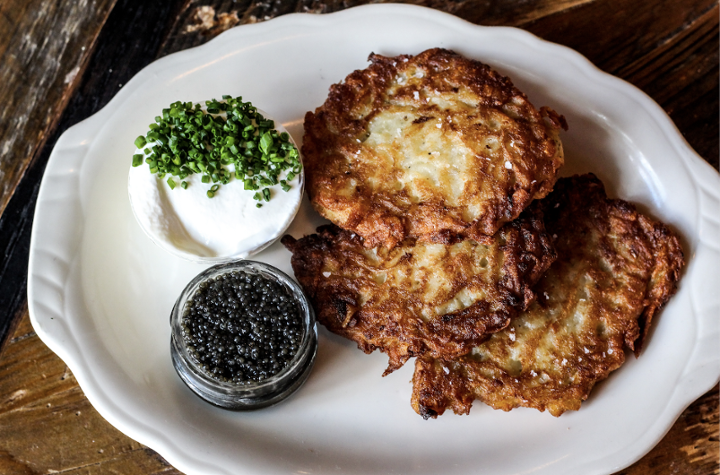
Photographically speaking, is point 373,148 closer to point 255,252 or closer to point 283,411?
point 255,252

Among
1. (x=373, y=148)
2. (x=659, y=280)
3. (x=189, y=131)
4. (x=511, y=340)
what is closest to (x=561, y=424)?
(x=511, y=340)

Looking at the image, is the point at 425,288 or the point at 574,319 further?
the point at 574,319

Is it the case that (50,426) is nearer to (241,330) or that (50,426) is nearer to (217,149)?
(241,330)

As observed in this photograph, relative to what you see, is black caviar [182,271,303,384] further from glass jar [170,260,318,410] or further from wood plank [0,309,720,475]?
wood plank [0,309,720,475]

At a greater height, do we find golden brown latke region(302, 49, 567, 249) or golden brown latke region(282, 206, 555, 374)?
golden brown latke region(302, 49, 567, 249)

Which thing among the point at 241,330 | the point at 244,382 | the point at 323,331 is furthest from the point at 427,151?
the point at 244,382

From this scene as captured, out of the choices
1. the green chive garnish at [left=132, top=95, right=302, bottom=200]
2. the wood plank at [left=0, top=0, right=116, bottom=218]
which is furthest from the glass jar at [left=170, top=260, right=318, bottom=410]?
the wood plank at [left=0, top=0, right=116, bottom=218]
